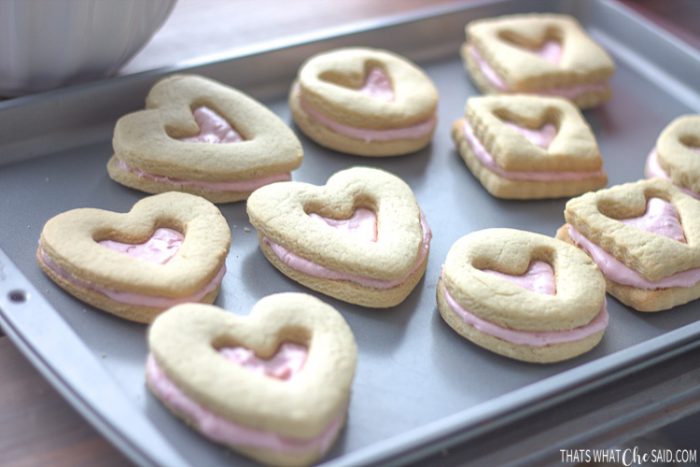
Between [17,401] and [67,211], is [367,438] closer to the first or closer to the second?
[17,401]

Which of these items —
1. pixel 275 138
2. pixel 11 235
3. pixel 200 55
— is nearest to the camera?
pixel 11 235

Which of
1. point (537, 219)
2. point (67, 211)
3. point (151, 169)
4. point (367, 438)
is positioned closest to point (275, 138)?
point (151, 169)

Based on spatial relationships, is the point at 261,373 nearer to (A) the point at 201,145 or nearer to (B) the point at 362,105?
(A) the point at 201,145

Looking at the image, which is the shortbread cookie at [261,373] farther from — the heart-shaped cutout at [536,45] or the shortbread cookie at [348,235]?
the heart-shaped cutout at [536,45]

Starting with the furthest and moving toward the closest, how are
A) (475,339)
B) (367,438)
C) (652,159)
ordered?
(652,159) → (475,339) → (367,438)

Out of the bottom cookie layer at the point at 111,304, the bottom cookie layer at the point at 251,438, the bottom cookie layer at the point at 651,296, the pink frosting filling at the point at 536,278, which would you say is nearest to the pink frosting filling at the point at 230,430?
the bottom cookie layer at the point at 251,438

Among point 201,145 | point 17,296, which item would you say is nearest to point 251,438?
point 17,296

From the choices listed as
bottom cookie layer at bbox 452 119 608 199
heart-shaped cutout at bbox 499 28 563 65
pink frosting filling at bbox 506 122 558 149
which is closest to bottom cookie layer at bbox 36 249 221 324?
bottom cookie layer at bbox 452 119 608 199
